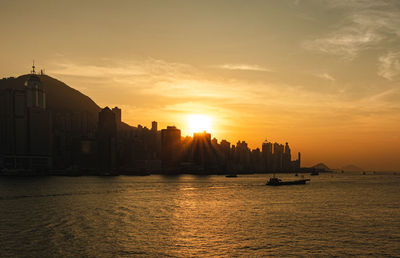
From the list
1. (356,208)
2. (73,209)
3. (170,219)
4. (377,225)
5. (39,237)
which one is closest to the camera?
(39,237)

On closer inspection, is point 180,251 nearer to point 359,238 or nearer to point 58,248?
point 58,248

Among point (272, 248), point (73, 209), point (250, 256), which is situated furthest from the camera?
point (73, 209)

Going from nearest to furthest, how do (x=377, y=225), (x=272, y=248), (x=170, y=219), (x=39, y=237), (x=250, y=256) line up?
1. (x=250, y=256)
2. (x=272, y=248)
3. (x=39, y=237)
4. (x=377, y=225)
5. (x=170, y=219)

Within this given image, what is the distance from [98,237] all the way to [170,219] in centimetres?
2380

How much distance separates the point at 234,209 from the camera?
330 feet

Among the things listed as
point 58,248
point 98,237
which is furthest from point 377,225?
point 58,248

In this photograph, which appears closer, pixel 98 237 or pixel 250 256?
pixel 250 256

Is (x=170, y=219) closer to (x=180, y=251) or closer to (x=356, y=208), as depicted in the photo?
(x=180, y=251)

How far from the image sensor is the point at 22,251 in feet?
168

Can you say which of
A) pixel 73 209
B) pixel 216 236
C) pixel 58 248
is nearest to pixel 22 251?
pixel 58 248

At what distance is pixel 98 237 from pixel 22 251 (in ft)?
40.2

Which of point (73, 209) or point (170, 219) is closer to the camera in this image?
point (170, 219)

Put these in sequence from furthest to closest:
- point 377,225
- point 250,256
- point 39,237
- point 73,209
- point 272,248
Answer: point 73,209 → point 377,225 → point 39,237 → point 272,248 → point 250,256

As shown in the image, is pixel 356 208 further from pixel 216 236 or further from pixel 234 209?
pixel 216 236
